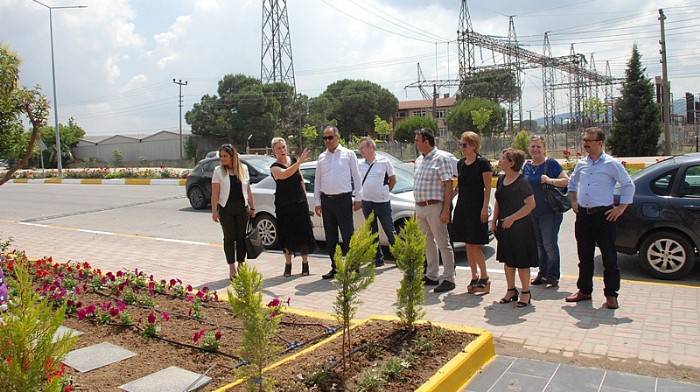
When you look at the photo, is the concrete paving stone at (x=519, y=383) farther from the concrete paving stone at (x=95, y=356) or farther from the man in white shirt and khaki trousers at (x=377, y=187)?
the man in white shirt and khaki trousers at (x=377, y=187)

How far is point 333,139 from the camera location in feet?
24.0

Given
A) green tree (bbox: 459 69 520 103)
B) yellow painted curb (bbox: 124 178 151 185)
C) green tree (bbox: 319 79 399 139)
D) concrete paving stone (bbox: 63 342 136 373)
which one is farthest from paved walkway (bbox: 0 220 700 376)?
green tree (bbox: 319 79 399 139)

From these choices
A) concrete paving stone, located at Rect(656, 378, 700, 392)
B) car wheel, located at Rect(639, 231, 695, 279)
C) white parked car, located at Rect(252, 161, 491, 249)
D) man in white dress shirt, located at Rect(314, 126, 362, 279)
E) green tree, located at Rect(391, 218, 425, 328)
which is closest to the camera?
concrete paving stone, located at Rect(656, 378, 700, 392)

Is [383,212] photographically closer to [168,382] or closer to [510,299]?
[510,299]

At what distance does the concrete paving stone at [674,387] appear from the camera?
393 centimetres

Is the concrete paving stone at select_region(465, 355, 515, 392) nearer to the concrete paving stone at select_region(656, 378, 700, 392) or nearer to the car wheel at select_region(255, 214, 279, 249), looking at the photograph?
the concrete paving stone at select_region(656, 378, 700, 392)

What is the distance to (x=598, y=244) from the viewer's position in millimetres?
5867

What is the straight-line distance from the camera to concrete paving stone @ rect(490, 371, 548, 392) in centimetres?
405

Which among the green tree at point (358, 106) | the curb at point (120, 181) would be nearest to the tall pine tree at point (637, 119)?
the curb at point (120, 181)

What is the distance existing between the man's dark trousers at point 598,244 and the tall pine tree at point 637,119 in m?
36.4

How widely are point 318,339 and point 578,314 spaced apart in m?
2.58

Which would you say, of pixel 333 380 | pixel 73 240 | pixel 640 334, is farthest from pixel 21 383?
pixel 73 240

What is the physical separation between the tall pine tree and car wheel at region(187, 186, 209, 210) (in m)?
31.9

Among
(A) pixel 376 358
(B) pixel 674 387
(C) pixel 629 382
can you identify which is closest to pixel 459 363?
(A) pixel 376 358
